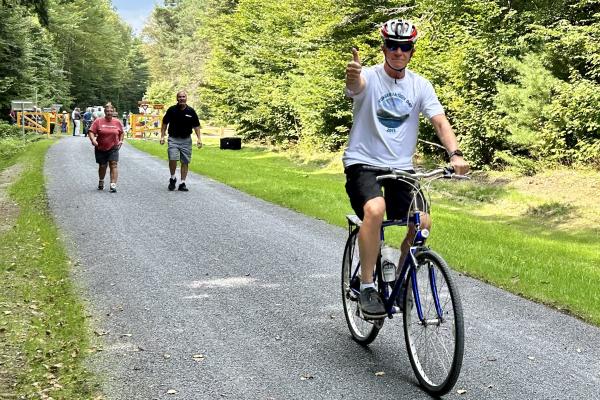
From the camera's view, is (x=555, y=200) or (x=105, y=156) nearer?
(x=105, y=156)

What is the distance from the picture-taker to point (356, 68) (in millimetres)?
4168

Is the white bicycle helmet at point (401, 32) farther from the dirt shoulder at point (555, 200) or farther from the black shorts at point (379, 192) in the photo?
the dirt shoulder at point (555, 200)

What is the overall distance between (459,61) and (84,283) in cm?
1578

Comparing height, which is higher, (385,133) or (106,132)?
(385,133)

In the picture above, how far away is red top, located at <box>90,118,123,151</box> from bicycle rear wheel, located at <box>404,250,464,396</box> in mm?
11473

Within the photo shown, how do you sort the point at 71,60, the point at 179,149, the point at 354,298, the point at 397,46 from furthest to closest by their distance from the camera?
the point at 71,60
the point at 179,149
the point at 354,298
the point at 397,46

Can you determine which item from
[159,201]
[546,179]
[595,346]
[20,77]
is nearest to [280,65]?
[20,77]

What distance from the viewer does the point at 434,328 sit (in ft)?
13.4

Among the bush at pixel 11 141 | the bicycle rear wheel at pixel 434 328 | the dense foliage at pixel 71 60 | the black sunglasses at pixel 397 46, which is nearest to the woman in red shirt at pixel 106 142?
the bush at pixel 11 141

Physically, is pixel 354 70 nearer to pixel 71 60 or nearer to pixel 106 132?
pixel 106 132

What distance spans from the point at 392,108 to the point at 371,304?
1.36m

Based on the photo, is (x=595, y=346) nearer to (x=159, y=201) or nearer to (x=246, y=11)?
(x=159, y=201)

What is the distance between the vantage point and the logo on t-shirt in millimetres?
4387

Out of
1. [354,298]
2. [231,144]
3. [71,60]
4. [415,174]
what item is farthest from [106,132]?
[71,60]
